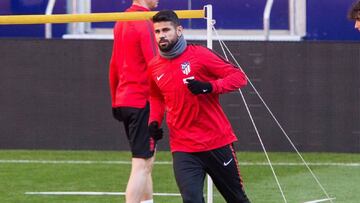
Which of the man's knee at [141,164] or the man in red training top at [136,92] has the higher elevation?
the man in red training top at [136,92]

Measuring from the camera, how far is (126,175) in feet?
44.9

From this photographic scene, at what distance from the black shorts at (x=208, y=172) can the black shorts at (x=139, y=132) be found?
1262 millimetres

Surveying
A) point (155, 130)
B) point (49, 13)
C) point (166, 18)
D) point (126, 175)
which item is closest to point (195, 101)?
point (155, 130)

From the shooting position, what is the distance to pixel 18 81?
16.1 m

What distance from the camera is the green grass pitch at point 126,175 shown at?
11898 millimetres

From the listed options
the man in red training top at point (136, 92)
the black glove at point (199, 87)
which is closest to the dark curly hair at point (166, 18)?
the black glove at point (199, 87)

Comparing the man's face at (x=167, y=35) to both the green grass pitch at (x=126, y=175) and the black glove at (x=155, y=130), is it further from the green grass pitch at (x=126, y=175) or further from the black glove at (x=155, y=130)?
the green grass pitch at (x=126, y=175)

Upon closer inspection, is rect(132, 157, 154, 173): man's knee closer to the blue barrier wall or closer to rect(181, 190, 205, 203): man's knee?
rect(181, 190, 205, 203): man's knee

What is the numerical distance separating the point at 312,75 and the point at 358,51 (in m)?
0.68

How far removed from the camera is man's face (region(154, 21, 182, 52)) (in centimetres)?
848

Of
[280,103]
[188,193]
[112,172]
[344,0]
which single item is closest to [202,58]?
[188,193]

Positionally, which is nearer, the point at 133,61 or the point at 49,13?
the point at 133,61

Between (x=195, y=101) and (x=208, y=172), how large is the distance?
528 mm

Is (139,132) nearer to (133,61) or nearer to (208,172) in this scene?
(133,61)
